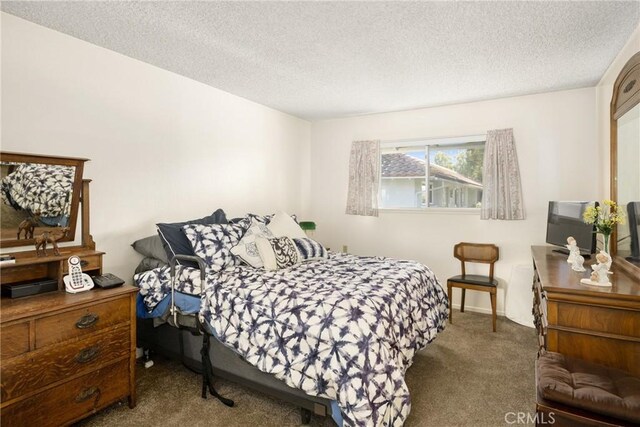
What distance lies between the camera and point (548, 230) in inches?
139

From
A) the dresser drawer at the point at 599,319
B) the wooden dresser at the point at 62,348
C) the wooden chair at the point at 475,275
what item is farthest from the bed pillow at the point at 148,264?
the wooden chair at the point at 475,275

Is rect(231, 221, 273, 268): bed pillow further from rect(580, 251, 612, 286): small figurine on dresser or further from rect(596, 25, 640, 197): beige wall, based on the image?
rect(596, 25, 640, 197): beige wall

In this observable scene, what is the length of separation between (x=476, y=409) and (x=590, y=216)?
4.96ft

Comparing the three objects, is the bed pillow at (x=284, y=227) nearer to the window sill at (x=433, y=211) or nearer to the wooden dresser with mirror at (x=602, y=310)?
the window sill at (x=433, y=211)

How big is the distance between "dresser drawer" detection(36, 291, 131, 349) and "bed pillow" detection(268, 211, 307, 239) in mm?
1432

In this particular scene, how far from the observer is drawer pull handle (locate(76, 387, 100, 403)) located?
6.40 feet

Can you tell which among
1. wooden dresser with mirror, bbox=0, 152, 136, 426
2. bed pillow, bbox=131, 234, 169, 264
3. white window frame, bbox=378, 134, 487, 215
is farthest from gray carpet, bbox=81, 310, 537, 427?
white window frame, bbox=378, 134, 487, 215

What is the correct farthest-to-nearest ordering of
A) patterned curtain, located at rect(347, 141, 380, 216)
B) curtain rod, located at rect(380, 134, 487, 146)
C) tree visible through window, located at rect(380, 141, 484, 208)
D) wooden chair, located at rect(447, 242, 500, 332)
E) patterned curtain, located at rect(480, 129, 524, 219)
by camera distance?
patterned curtain, located at rect(347, 141, 380, 216)
tree visible through window, located at rect(380, 141, 484, 208)
curtain rod, located at rect(380, 134, 487, 146)
patterned curtain, located at rect(480, 129, 524, 219)
wooden chair, located at rect(447, 242, 500, 332)

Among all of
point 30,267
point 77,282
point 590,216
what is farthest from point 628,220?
point 30,267

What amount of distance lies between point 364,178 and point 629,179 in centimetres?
281

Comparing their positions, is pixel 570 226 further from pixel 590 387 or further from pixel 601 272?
pixel 590 387

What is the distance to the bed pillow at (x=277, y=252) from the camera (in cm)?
278

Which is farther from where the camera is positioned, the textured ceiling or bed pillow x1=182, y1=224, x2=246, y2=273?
bed pillow x1=182, y1=224, x2=246, y2=273

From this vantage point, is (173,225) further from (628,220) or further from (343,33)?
(628,220)
